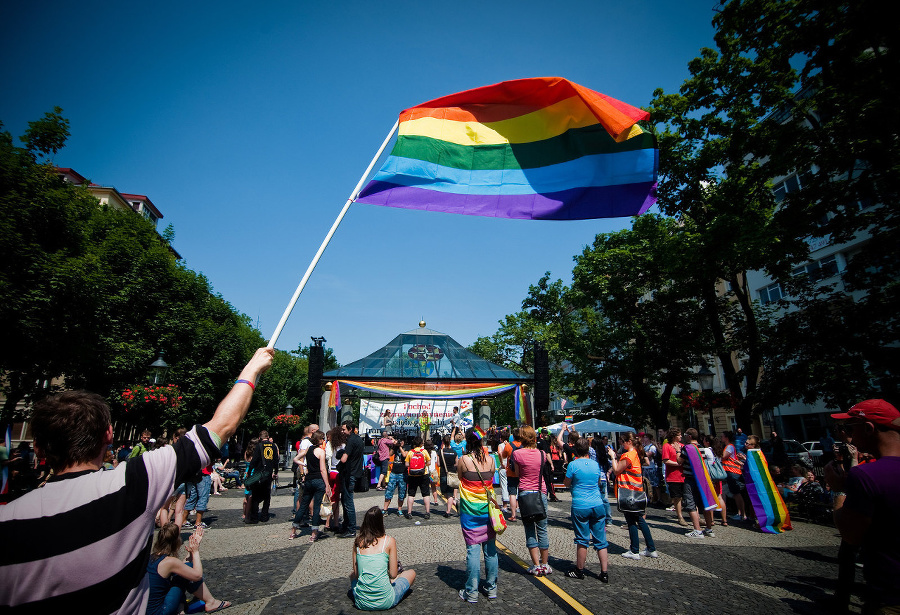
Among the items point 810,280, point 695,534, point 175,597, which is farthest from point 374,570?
point 810,280

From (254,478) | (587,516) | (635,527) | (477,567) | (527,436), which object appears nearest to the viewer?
(477,567)

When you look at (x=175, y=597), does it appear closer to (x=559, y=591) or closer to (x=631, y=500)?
(x=559, y=591)

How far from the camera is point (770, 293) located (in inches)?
1249

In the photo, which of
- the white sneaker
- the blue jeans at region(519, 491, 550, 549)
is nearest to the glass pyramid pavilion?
the white sneaker

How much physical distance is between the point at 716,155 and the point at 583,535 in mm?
15401

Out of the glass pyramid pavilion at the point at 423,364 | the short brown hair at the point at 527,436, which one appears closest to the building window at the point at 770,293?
the glass pyramid pavilion at the point at 423,364

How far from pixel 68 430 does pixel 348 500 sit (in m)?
7.80

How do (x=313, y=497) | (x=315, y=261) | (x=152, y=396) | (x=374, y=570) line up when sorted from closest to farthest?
(x=315, y=261)
(x=374, y=570)
(x=313, y=497)
(x=152, y=396)

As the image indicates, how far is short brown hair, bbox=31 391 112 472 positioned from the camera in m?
1.70

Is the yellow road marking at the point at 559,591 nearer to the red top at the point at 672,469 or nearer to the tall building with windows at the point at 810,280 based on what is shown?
the red top at the point at 672,469

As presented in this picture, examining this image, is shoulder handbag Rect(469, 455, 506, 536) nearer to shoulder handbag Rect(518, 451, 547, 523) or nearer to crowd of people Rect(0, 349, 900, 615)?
crowd of people Rect(0, 349, 900, 615)

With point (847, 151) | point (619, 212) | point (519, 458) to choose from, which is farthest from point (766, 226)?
point (519, 458)

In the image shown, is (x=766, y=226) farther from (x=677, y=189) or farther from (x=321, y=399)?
(x=321, y=399)

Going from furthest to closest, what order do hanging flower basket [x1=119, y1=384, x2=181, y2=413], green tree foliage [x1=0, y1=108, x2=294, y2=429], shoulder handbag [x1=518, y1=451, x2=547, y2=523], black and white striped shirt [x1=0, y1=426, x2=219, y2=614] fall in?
hanging flower basket [x1=119, y1=384, x2=181, y2=413] → green tree foliage [x1=0, y1=108, x2=294, y2=429] → shoulder handbag [x1=518, y1=451, x2=547, y2=523] → black and white striped shirt [x1=0, y1=426, x2=219, y2=614]
